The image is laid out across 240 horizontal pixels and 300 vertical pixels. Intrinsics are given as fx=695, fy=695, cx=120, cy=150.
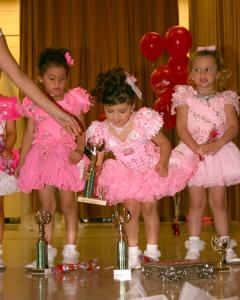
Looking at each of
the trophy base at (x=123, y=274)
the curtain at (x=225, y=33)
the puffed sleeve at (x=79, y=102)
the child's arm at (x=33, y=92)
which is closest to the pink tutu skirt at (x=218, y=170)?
the puffed sleeve at (x=79, y=102)

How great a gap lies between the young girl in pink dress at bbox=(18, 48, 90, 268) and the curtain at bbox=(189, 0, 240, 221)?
123 inches

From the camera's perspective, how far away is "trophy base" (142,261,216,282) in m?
3.03

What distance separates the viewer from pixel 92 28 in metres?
8.14

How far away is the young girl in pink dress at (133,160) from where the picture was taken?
353cm

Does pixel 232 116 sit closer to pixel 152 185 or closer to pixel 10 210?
pixel 152 185

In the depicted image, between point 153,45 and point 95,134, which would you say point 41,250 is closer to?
point 95,134

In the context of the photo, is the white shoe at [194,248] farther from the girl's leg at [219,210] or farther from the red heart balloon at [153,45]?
the red heart balloon at [153,45]

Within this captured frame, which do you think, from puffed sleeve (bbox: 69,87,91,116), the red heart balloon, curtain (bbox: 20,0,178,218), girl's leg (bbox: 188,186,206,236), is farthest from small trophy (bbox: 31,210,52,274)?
curtain (bbox: 20,0,178,218)

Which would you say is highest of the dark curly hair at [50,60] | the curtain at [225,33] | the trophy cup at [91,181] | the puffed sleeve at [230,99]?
the curtain at [225,33]

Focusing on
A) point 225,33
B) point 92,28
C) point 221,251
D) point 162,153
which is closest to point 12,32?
point 92,28

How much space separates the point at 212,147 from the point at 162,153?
332 millimetres

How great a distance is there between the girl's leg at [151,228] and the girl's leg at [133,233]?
49 mm

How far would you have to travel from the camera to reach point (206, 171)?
3.78 m

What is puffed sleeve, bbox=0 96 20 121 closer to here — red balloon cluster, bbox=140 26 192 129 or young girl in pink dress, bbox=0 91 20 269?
young girl in pink dress, bbox=0 91 20 269
